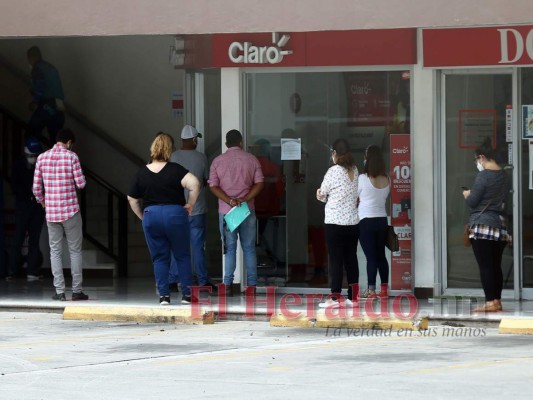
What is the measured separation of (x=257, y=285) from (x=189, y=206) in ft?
6.68

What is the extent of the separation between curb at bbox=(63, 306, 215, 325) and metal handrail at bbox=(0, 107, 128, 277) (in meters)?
4.52

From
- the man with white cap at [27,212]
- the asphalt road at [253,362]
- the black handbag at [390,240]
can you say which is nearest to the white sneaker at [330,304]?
the asphalt road at [253,362]

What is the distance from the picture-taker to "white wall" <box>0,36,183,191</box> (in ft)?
61.6

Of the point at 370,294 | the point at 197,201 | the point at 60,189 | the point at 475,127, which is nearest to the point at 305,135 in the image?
the point at 197,201

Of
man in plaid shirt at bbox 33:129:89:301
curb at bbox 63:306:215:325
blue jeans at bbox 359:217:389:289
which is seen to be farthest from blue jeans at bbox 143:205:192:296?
blue jeans at bbox 359:217:389:289

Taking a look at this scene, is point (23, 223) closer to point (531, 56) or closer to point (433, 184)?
point (433, 184)

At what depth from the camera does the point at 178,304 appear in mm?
13539

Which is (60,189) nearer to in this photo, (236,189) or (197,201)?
(197,201)

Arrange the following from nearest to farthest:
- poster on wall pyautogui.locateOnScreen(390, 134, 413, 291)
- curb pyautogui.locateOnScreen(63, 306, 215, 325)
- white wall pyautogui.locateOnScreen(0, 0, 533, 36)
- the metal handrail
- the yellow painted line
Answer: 1. the yellow painted line
2. white wall pyautogui.locateOnScreen(0, 0, 533, 36)
3. curb pyautogui.locateOnScreen(63, 306, 215, 325)
4. poster on wall pyautogui.locateOnScreen(390, 134, 413, 291)
5. the metal handrail

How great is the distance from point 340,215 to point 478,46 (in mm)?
2419

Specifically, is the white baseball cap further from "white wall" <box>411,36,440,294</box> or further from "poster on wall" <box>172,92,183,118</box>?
"poster on wall" <box>172,92,183,118</box>

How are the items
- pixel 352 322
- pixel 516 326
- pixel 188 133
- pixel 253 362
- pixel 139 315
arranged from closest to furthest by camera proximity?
pixel 253 362 → pixel 516 326 → pixel 352 322 → pixel 139 315 → pixel 188 133

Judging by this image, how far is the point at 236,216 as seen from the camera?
46.2 ft

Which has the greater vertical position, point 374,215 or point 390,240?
point 374,215
